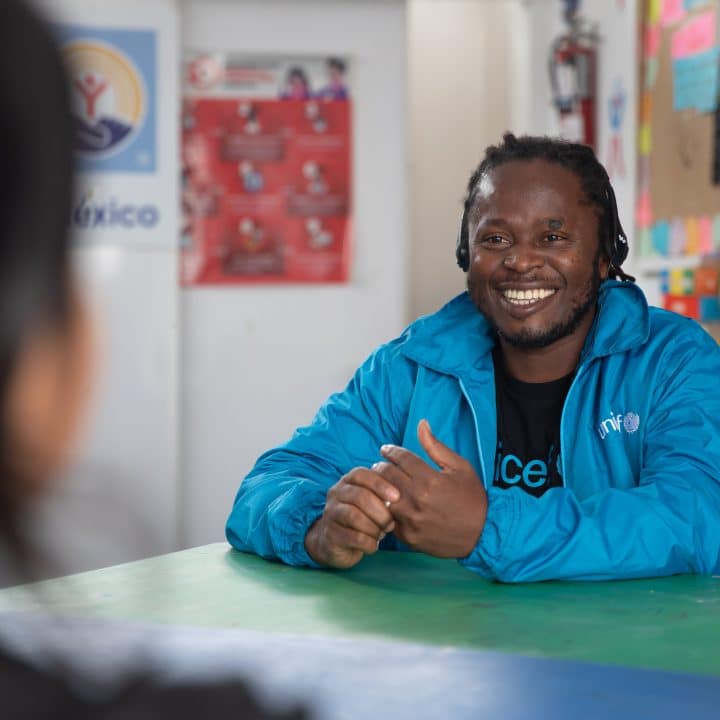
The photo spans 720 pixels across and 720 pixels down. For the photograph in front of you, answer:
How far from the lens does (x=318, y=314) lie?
13.4 ft

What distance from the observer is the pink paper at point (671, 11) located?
130 inches

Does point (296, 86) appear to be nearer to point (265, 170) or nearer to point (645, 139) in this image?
point (265, 170)

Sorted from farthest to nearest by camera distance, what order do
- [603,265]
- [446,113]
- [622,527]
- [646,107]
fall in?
[446,113] < [646,107] < [603,265] < [622,527]

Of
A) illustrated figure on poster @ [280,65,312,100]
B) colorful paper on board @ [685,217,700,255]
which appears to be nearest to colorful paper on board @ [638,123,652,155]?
colorful paper on board @ [685,217,700,255]

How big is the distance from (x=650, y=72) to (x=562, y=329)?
1818 millimetres

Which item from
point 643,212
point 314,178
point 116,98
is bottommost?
point 643,212

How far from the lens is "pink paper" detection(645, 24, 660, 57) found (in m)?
3.51

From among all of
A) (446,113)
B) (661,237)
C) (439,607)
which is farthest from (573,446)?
(446,113)

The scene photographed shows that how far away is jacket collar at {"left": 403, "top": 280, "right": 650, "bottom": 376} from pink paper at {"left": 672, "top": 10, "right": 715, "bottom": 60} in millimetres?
1359

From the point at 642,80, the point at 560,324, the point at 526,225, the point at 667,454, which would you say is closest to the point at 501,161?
the point at 526,225

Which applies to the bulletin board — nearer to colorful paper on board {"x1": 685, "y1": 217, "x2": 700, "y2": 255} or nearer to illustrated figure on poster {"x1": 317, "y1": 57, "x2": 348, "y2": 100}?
colorful paper on board {"x1": 685, "y1": 217, "x2": 700, "y2": 255}

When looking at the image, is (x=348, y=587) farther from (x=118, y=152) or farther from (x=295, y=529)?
(x=118, y=152)

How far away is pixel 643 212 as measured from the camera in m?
3.65

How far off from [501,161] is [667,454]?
62cm
